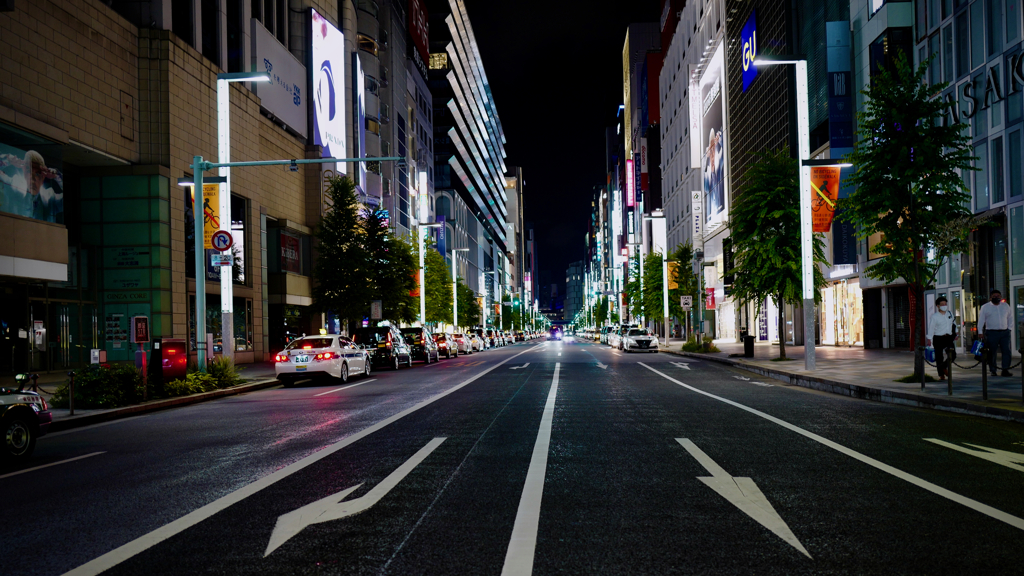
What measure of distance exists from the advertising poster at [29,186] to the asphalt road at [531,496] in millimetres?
14380

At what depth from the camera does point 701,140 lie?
7450 centimetres

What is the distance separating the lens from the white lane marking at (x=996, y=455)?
8.29 meters

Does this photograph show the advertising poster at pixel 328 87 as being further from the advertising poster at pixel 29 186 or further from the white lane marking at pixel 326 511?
the white lane marking at pixel 326 511

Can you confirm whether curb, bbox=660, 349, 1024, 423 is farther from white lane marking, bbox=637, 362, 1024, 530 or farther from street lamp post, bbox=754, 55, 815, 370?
white lane marking, bbox=637, 362, 1024, 530

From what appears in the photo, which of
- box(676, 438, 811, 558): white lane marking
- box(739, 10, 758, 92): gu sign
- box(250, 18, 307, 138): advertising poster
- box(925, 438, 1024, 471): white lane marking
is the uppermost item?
box(739, 10, 758, 92): gu sign

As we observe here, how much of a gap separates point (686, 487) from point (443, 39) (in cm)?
12454

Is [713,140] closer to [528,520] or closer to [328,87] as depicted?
[328,87]

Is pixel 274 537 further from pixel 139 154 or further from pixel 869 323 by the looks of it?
pixel 869 323

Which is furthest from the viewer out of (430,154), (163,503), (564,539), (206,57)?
(430,154)

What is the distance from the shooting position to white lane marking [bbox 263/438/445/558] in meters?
5.66

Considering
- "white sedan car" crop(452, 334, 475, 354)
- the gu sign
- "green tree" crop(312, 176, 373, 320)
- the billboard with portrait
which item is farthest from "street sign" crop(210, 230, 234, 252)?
the billboard with portrait

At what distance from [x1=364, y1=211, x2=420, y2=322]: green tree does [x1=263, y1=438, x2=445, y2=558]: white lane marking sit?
115 ft

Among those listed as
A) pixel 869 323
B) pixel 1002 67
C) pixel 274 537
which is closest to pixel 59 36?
pixel 274 537

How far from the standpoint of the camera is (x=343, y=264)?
4097cm
